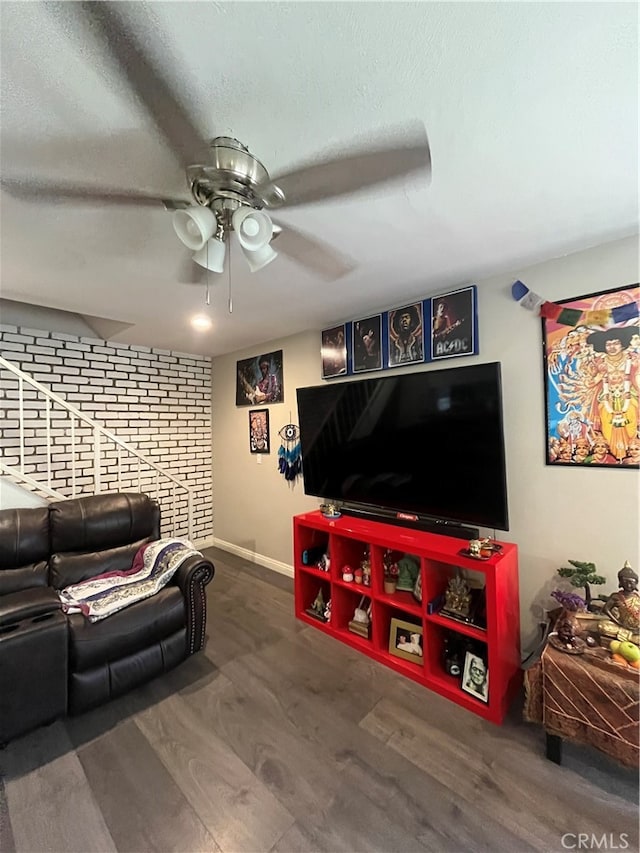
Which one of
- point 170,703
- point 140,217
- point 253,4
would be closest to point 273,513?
→ point 170,703

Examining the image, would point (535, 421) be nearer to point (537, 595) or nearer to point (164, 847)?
point (537, 595)

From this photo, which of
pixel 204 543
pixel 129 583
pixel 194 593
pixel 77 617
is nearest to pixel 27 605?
pixel 77 617

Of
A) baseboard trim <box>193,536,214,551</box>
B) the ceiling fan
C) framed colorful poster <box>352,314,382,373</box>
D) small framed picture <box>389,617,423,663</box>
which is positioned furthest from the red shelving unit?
baseboard trim <box>193,536,214,551</box>

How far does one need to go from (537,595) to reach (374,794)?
128 cm

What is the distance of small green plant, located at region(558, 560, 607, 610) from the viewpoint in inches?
66.3

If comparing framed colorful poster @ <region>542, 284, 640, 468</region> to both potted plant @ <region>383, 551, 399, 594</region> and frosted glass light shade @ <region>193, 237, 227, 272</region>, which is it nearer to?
potted plant @ <region>383, 551, 399, 594</region>

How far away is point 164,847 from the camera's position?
46.7 inches

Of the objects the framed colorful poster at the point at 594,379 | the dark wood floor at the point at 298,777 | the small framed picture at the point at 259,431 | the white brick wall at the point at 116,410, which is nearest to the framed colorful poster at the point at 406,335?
the framed colorful poster at the point at 594,379

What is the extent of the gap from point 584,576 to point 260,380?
2.98m

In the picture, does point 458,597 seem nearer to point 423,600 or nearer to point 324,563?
point 423,600

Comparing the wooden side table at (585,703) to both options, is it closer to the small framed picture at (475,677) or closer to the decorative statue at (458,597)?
the small framed picture at (475,677)

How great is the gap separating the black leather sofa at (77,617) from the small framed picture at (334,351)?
1.73 metres

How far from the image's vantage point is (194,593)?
2.09 m

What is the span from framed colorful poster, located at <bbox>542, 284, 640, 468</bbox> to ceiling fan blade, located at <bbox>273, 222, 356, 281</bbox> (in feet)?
3.85
